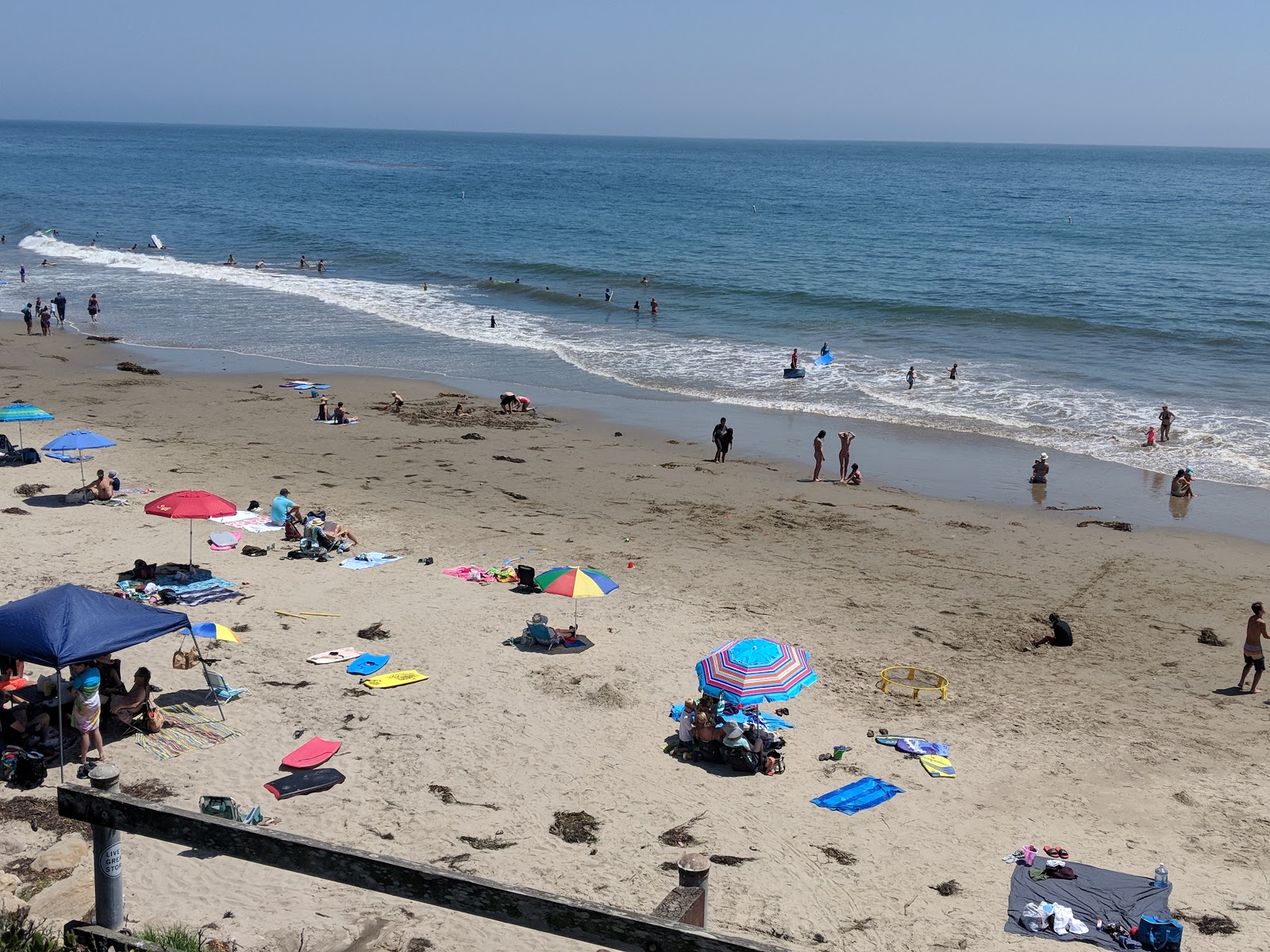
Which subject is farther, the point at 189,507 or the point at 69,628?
the point at 189,507

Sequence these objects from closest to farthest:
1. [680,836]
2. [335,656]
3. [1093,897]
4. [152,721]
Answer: [1093,897]
[680,836]
[152,721]
[335,656]

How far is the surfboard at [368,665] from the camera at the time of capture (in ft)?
43.8

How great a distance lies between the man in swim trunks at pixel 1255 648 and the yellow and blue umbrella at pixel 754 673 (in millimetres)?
6102

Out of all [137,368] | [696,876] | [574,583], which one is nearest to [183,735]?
[574,583]

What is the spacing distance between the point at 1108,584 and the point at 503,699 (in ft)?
35.2

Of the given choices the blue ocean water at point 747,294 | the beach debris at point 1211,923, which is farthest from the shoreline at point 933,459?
the beach debris at point 1211,923

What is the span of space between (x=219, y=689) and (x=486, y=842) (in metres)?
4.15

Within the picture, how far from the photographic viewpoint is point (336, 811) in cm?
1034

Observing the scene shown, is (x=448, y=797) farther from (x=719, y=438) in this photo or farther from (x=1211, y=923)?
(x=719, y=438)

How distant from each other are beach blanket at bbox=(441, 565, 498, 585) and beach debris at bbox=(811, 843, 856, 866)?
25.3 feet

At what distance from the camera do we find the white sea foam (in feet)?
89.1

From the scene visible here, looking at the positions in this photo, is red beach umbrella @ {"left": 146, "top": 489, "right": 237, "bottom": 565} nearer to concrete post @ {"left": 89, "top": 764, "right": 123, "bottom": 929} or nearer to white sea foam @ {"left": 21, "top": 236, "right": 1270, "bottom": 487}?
concrete post @ {"left": 89, "top": 764, "right": 123, "bottom": 929}

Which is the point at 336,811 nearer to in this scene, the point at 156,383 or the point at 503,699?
the point at 503,699

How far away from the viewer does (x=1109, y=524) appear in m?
21.3
